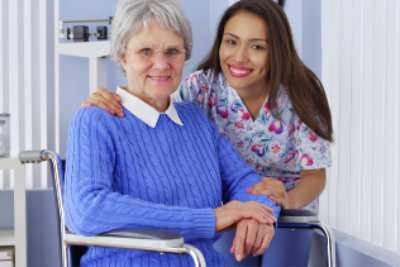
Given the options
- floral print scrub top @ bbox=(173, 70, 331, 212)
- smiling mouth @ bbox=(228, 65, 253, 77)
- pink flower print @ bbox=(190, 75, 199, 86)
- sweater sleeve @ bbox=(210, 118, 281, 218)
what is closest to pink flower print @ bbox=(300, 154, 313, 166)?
floral print scrub top @ bbox=(173, 70, 331, 212)

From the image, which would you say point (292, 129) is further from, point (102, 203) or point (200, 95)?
point (102, 203)

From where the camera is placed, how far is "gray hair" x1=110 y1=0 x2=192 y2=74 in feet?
4.29

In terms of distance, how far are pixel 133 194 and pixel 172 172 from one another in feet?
0.43

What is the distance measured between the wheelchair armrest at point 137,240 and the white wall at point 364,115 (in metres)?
0.82

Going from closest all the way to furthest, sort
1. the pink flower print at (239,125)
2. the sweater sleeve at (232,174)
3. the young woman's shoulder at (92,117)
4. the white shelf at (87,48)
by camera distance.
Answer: the young woman's shoulder at (92,117)
the sweater sleeve at (232,174)
the pink flower print at (239,125)
the white shelf at (87,48)

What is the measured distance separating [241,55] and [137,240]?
80 cm

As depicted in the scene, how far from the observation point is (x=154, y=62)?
4.40 feet

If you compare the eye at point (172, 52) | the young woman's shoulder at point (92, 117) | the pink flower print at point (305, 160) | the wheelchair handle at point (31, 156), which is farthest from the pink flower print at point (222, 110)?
the wheelchair handle at point (31, 156)

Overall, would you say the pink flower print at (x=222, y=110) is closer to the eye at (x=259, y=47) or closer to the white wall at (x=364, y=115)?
the eye at (x=259, y=47)

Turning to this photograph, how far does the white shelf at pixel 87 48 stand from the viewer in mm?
3328

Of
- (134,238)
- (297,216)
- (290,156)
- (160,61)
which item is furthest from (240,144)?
(134,238)

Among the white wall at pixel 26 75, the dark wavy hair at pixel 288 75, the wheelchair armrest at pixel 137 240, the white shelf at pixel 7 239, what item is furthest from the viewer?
the white wall at pixel 26 75

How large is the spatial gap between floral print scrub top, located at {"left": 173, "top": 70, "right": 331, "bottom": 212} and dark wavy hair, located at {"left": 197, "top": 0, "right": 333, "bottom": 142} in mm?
38

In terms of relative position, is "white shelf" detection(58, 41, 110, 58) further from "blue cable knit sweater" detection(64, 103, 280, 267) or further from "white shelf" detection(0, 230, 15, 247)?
"blue cable knit sweater" detection(64, 103, 280, 267)
